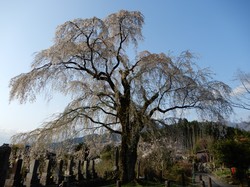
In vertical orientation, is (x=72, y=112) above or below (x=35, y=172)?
above

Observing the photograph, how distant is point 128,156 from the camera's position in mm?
13688

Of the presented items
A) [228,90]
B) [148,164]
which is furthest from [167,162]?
[228,90]

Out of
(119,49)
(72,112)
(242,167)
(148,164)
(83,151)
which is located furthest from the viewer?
(148,164)

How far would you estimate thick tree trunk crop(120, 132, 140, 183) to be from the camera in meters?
13.2

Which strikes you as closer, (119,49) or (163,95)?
(163,95)

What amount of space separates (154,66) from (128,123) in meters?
3.85

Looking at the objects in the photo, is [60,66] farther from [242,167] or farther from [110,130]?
[242,167]

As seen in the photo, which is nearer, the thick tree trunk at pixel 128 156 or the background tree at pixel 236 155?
the thick tree trunk at pixel 128 156

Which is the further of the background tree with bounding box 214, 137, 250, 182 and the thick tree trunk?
the background tree with bounding box 214, 137, 250, 182

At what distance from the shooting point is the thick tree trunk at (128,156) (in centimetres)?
1318

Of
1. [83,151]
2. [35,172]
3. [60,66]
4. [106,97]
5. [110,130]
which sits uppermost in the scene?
[60,66]

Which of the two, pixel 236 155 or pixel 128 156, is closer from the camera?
pixel 128 156

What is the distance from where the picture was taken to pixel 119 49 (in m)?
14.8

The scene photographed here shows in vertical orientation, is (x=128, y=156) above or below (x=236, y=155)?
below
